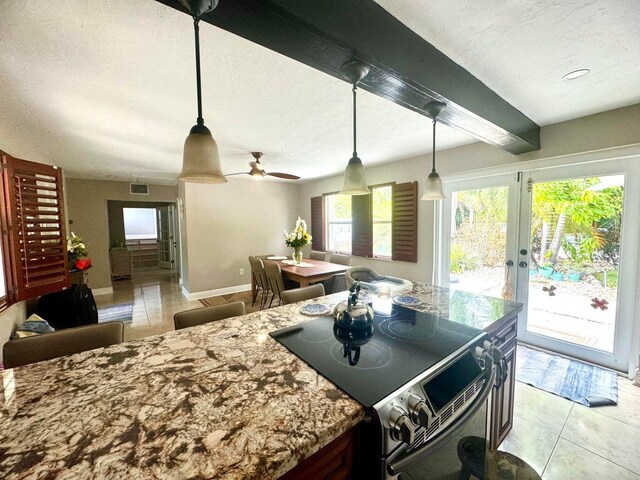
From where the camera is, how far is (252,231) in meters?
5.57

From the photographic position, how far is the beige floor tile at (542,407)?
6.12 ft

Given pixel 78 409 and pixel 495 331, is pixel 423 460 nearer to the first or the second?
pixel 495 331

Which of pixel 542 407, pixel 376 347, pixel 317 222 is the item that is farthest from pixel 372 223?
pixel 376 347

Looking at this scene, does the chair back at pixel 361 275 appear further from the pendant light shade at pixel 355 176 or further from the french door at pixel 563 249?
the french door at pixel 563 249

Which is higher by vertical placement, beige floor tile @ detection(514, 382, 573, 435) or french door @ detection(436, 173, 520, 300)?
french door @ detection(436, 173, 520, 300)

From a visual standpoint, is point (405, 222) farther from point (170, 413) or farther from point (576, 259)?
point (170, 413)

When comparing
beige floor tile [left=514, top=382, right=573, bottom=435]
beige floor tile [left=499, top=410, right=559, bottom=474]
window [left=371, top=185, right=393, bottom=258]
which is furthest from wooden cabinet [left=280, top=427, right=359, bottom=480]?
window [left=371, top=185, right=393, bottom=258]

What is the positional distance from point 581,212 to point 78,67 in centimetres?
424

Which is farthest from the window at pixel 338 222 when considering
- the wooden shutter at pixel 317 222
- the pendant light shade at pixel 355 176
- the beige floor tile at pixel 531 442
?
the beige floor tile at pixel 531 442

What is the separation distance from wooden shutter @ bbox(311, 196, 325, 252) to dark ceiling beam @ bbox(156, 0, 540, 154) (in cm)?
378

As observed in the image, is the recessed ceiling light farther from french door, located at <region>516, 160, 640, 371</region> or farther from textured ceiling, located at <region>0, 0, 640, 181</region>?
french door, located at <region>516, 160, 640, 371</region>

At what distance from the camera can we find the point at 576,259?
102 inches

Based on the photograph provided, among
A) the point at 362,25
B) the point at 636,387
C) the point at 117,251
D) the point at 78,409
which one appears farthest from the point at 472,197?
the point at 117,251

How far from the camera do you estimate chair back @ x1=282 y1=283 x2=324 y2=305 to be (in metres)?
1.89
